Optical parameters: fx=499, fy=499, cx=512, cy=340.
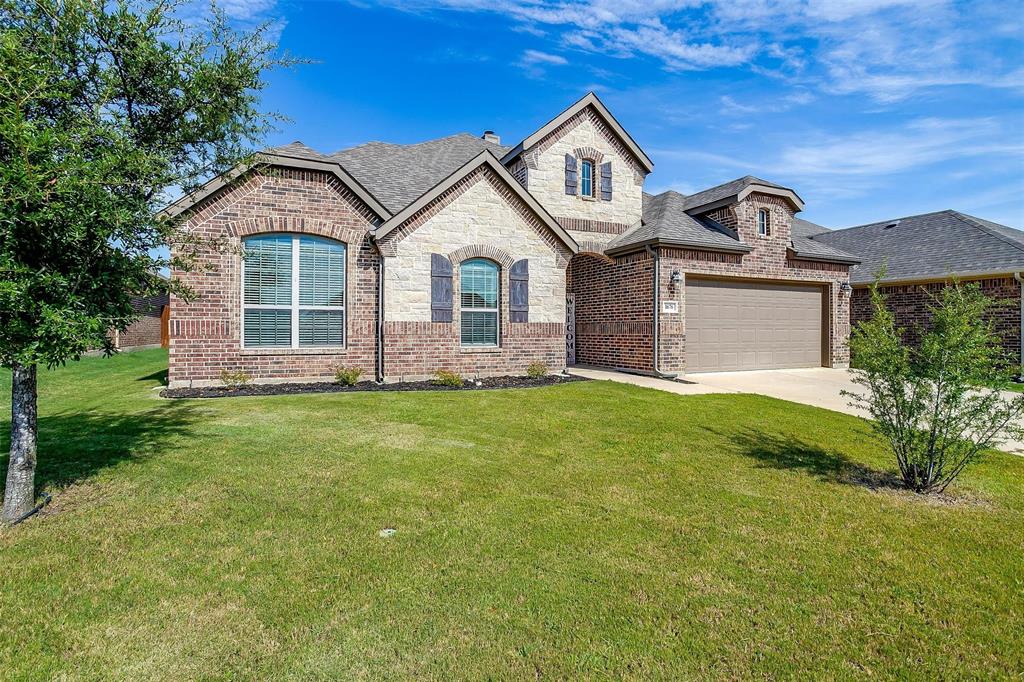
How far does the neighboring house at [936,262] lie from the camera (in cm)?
1510

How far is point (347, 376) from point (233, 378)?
7.44 ft

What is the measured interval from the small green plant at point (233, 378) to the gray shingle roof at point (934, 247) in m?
18.8

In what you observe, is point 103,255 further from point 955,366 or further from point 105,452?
point 955,366

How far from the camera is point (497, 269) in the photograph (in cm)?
1292

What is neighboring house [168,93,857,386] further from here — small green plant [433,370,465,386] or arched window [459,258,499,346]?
small green plant [433,370,465,386]

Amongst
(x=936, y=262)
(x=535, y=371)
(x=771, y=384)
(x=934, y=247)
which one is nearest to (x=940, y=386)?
(x=771, y=384)

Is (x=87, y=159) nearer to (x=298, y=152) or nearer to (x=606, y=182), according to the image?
(x=298, y=152)

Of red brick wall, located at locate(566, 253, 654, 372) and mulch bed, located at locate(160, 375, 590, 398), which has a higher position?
red brick wall, located at locate(566, 253, 654, 372)

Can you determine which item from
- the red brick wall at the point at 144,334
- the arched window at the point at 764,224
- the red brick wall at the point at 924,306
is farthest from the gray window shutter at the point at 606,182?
the red brick wall at the point at 144,334

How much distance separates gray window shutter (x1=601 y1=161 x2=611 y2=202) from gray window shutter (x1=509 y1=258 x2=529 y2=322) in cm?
550

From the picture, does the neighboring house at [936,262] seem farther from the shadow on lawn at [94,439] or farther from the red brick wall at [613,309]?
the shadow on lawn at [94,439]

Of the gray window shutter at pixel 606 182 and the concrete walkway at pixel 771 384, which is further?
the gray window shutter at pixel 606 182

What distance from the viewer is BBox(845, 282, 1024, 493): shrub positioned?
4.89 metres

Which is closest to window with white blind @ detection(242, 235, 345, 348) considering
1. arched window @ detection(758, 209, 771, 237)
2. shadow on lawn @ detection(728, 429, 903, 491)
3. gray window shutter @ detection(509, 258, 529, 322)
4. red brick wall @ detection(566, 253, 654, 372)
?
gray window shutter @ detection(509, 258, 529, 322)
